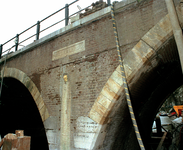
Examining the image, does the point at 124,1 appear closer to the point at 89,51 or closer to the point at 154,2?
the point at 154,2

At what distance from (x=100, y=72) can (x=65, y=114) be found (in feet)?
6.02

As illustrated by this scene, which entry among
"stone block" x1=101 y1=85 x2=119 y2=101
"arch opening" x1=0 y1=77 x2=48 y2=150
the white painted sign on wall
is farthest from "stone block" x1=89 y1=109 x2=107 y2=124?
"arch opening" x1=0 y1=77 x2=48 y2=150

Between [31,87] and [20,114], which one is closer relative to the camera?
[31,87]

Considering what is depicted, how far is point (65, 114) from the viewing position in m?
4.89

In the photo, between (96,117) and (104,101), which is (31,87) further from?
(104,101)

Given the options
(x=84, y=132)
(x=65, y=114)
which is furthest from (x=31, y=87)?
(x=84, y=132)

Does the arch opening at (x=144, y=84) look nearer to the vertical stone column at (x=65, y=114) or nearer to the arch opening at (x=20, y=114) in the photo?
the vertical stone column at (x=65, y=114)

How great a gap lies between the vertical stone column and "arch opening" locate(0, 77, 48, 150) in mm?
4546

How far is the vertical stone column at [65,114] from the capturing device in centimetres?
468

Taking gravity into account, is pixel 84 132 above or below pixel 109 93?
below

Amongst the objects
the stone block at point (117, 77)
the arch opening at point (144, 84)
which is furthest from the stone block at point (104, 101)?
the stone block at point (117, 77)

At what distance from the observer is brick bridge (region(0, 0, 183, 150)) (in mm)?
3914

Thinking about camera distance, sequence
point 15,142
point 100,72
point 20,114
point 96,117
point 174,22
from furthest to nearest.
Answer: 1. point 20,114
2. point 100,72
3. point 96,117
4. point 174,22
5. point 15,142

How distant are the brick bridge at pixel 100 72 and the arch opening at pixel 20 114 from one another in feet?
11.5
